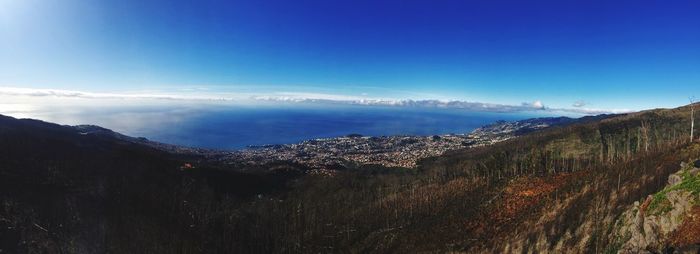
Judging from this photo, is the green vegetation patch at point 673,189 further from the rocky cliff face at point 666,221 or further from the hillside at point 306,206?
the hillside at point 306,206

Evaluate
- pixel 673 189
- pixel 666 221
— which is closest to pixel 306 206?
pixel 673 189

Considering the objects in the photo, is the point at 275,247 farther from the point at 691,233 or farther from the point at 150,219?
the point at 691,233

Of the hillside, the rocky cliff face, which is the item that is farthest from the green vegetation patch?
the hillside

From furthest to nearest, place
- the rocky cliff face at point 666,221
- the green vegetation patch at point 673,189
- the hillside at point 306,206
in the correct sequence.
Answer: the hillside at point 306,206
the green vegetation patch at point 673,189
the rocky cliff face at point 666,221

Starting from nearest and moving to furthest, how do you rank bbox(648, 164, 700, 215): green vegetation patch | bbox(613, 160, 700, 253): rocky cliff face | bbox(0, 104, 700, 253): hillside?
1. bbox(613, 160, 700, 253): rocky cliff face
2. bbox(648, 164, 700, 215): green vegetation patch
3. bbox(0, 104, 700, 253): hillside

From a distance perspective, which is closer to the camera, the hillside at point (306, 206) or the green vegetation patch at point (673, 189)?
the green vegetation patch at point (673, 189)

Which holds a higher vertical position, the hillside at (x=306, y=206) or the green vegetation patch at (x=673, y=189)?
the green vegetation patch at (x=673, y=189)

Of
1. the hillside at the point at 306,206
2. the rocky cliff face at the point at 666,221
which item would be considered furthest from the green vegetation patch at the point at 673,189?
the hillside at the point at 306,206

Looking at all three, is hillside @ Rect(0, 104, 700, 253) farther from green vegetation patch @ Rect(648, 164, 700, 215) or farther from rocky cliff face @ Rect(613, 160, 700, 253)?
green vegetation patch @ Rect(648, 164, 700, 215)
